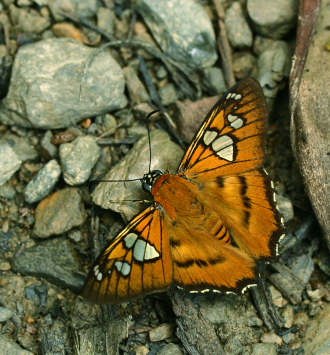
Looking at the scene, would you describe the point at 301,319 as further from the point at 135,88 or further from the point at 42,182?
the point at 135,88

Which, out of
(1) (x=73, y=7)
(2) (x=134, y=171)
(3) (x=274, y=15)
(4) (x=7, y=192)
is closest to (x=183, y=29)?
(3) (x=274, y=15)

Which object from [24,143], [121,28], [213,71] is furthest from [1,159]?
[213,71]

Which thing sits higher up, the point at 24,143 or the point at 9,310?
the point at 24,143

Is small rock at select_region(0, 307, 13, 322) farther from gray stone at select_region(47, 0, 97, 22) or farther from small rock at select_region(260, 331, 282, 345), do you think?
gray stone at select_region(47, 0, 97, 22)

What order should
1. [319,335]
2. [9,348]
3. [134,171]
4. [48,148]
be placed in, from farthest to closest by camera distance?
[48,148] < [134,171] < [319,335] < [9,348]

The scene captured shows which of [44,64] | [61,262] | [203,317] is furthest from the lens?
[44,64]

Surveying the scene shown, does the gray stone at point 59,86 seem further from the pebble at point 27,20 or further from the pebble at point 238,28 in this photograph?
the pebble at point 238,28

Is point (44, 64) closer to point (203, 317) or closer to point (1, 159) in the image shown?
point (1, 159)
